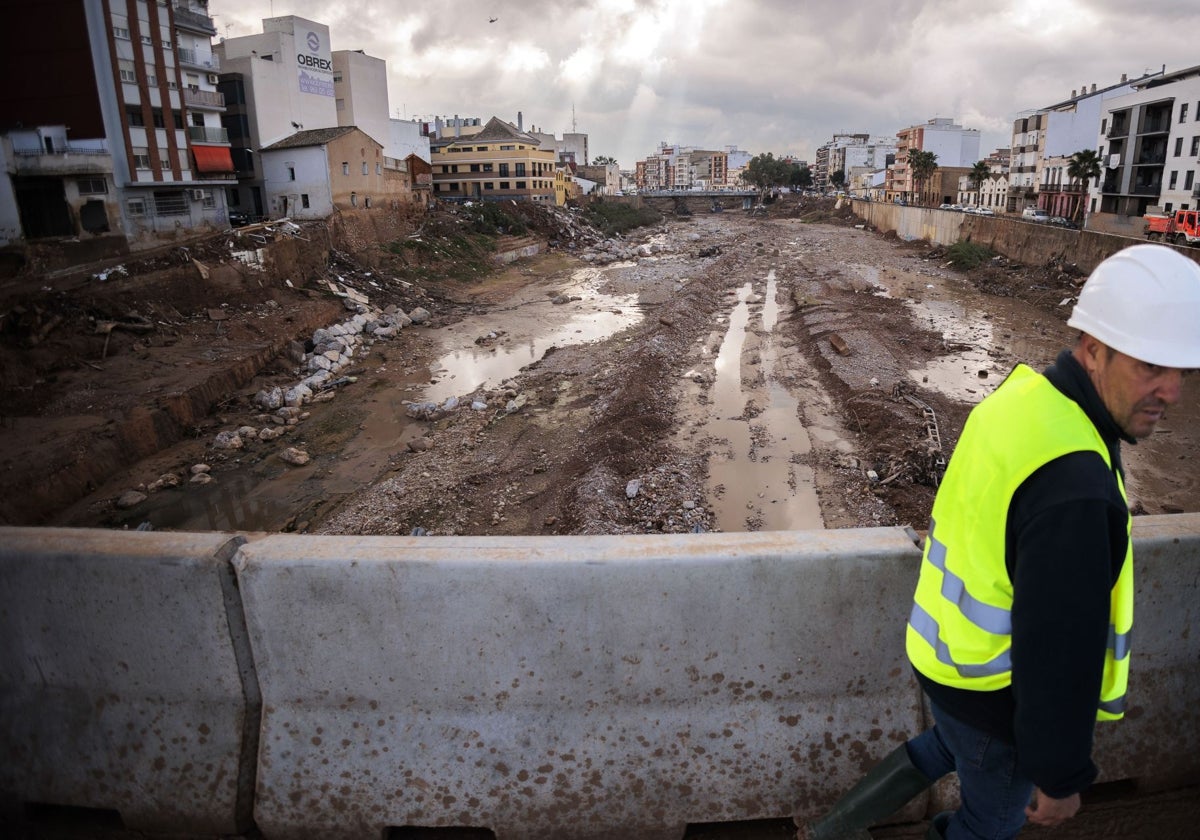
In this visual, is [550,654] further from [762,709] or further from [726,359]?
[726,359]

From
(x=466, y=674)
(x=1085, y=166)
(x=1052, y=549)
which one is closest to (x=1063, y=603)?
(x=1052, y=549)

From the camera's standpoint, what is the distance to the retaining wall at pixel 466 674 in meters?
2.52

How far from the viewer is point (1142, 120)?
143 feet

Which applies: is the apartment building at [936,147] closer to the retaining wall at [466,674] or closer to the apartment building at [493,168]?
the apartment building at [493,168]

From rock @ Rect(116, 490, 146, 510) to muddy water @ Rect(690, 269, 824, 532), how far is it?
9.29 m

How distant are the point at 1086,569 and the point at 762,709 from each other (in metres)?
1.40

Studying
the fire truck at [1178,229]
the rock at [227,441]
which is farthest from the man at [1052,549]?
the fire truck at [1178,229]

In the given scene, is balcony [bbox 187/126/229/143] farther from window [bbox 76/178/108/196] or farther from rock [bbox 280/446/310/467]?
rock [bbox 280/446/310/467]

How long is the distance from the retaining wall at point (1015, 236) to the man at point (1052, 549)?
16615 millimetres

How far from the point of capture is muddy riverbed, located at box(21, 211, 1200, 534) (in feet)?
35.6

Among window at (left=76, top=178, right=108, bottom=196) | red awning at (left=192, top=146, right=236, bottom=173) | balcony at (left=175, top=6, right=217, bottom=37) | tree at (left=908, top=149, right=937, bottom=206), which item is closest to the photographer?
window at (left=76, top=178, right=108, bottom=196)

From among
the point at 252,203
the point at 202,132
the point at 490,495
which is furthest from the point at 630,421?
the point at 252,203

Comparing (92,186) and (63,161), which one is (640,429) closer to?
(63,161)

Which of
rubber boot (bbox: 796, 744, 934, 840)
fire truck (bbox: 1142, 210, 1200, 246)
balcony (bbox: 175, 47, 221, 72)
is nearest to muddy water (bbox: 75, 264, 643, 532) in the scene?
rubber boot (bbox: 796, 744, 934, 840)
